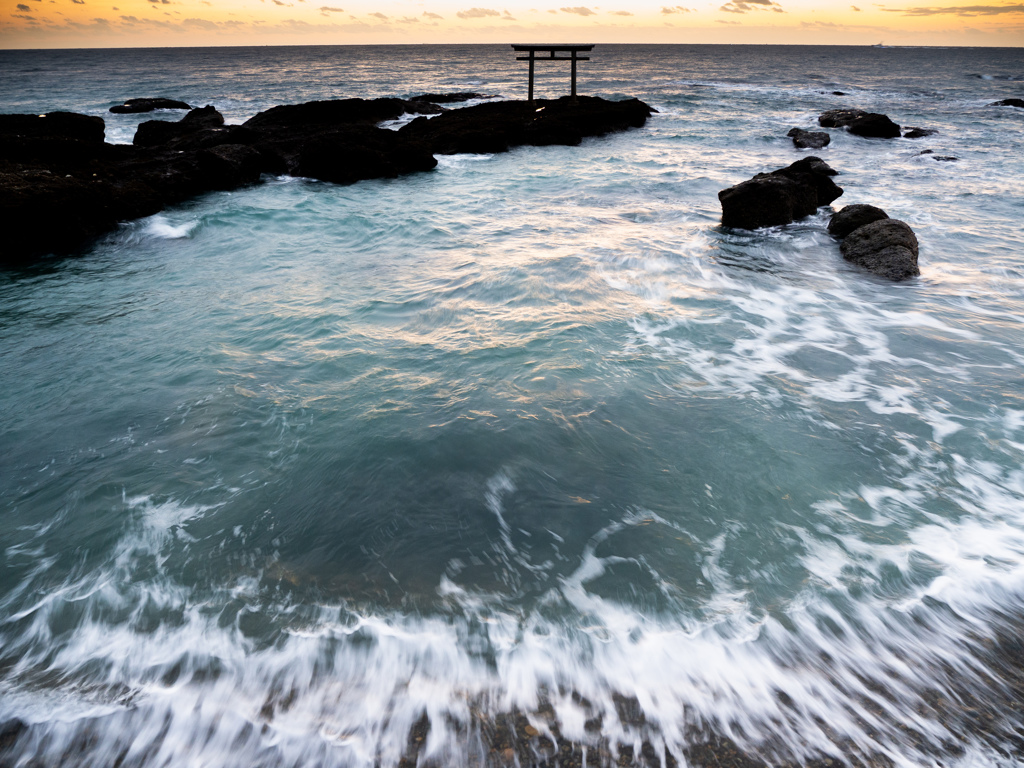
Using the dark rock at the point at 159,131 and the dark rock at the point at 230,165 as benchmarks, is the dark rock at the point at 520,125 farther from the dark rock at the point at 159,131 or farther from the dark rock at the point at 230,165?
the dark rock at the point at 159,131

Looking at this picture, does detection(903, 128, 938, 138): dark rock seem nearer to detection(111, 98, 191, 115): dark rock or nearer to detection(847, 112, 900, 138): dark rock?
detection(847, 112, 900, 138): dark rock

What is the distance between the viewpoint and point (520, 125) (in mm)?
19875

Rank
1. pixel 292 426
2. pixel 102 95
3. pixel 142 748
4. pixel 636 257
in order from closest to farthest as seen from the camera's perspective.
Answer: pixel 142 748
pixel 292 426
pixel 636 257
pixel 102 95

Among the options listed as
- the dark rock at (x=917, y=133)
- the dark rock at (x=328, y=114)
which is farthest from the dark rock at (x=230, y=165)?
the dark rock at (x=917, y=133)

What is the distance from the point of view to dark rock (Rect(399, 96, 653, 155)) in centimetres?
1781

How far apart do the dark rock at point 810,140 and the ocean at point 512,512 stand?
12365mm

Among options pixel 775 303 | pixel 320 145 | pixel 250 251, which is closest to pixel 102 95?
pixel 320 145

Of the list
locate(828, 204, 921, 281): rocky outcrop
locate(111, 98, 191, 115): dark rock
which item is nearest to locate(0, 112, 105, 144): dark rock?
locate(111, 98, 191, 115): dark rock

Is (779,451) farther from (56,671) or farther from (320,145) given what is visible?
(320,145)

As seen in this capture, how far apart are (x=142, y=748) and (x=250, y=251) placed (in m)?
8.07

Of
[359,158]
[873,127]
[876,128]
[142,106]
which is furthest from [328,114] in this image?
[876,128]

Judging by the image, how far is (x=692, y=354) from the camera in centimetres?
556

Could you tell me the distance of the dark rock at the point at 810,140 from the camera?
18.3m

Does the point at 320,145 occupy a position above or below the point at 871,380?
above
